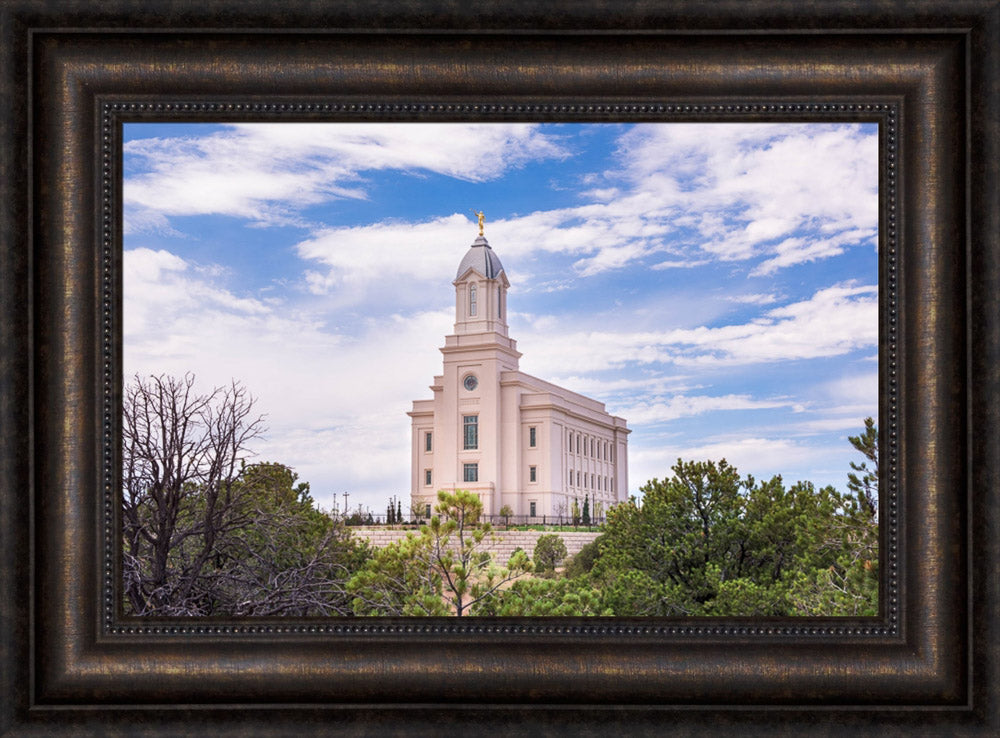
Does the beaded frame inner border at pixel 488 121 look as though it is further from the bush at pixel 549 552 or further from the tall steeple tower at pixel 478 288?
the bush at pixel 549 552

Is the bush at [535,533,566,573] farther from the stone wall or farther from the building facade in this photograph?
the building facade

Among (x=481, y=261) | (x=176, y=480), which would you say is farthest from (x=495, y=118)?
(x=176, y=480)

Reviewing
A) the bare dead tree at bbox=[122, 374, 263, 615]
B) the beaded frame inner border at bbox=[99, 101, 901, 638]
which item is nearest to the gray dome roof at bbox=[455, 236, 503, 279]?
the beaded frame inner border at bbox=[99, 101, 901, 638]

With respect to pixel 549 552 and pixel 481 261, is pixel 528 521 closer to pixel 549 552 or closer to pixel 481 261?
pixel 549 552

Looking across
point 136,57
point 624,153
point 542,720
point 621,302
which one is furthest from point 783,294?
point 136,57

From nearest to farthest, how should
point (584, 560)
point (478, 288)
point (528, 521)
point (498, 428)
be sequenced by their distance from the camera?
point (478, 288) → point (498, 428) → point (528, 521) → point (584, 560)

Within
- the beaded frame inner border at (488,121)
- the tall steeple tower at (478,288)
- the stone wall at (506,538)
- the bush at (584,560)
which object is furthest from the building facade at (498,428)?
the beaded frame inner border at (488,121)
